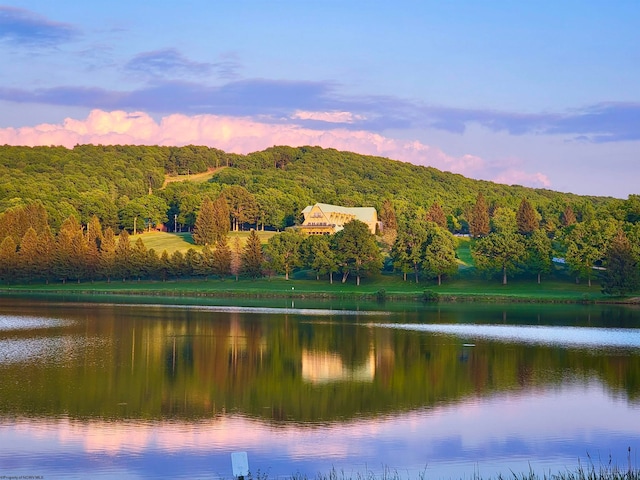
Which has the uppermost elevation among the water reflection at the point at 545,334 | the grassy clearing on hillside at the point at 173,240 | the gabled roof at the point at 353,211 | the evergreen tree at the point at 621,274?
the gabled roof at the point at 353,211

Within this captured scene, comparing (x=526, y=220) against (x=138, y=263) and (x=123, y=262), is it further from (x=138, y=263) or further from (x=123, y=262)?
(x=123, y=262)

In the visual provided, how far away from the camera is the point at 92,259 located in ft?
385

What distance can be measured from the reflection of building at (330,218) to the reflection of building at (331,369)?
366ft

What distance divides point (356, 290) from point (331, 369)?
212ft

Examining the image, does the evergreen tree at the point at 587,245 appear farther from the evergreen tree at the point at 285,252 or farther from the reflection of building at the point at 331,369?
the reflection of building at the point at 331,369

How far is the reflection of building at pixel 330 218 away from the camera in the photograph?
156 meters

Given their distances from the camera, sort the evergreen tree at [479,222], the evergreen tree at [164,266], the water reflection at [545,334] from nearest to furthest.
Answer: the water reflection at [545,334]
the evergreen tree at [164,266]
the evergreen tree at [479,222]

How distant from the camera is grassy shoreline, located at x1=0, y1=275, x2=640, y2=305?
300 feet

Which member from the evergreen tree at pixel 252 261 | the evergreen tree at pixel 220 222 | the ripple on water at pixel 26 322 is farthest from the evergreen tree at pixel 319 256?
the ripple on water at pixel 26 322

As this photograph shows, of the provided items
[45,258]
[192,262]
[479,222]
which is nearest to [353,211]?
[479,222]

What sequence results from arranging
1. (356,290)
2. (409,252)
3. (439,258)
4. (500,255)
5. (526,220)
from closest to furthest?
(356,290)
(500,255)
(439,258)
(409,252)
(526,220)

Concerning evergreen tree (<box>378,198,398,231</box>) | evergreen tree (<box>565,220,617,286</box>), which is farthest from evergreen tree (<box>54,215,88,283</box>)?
evergreen tree (<box>565,220,617,286</box>)

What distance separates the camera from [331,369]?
38438 millimetres

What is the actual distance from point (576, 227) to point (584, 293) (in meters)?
16.7
